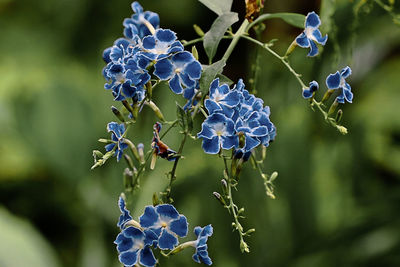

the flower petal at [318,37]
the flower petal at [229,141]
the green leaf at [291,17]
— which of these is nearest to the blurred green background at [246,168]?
the green leaf at [291,17]

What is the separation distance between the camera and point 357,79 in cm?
239

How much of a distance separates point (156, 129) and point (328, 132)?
1707 mm

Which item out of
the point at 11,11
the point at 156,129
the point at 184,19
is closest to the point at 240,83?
the point at 156,129

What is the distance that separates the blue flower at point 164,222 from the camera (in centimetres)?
56

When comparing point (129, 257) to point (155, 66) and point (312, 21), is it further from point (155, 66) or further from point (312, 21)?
point (312, 21)

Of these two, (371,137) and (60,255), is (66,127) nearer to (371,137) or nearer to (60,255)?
(60,255)

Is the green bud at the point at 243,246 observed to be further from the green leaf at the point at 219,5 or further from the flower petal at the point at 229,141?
the green leaf at the point at 219,5

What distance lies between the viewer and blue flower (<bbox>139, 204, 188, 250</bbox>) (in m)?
0.56

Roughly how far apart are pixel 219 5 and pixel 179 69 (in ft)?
0.48

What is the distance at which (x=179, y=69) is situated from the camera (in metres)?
0.59

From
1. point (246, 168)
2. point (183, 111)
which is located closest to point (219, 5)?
point (183, 111)

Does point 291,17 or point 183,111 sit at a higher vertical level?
point 291,17

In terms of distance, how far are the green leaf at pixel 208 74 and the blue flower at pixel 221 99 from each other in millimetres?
13

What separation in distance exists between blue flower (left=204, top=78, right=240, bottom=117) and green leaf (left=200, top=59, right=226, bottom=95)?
0.04ft
